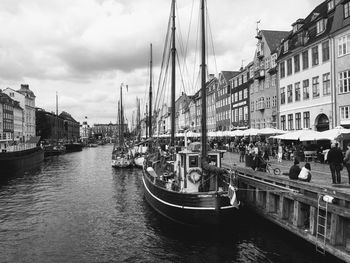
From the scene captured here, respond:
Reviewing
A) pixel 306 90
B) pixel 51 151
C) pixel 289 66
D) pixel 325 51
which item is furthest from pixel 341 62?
pixel 51 151

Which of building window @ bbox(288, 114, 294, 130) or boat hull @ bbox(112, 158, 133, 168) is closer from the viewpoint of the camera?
building window @ bbox(288, 114, 294, 130)

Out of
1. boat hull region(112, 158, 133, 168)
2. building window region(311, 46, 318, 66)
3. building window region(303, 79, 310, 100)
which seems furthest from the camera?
boat hull region(112, 158, 133, 168)

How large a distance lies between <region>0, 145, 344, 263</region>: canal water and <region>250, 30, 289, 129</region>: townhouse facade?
106 ft

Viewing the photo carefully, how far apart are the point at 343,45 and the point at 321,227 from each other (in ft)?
87.1

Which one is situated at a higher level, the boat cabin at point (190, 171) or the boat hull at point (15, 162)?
the boat cabin at point (190, 171)

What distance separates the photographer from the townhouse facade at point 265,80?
2114 inches

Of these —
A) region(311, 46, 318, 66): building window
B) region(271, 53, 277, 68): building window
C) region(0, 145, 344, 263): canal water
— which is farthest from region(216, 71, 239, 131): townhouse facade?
region(0, 145, 344, 263): canal water

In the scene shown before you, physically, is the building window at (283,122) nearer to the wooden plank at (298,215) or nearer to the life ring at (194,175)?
the life ring at (194,175)

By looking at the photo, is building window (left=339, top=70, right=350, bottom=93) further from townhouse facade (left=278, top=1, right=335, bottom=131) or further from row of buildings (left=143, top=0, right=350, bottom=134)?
townhouse facade (left=278, top=1, right=335, bottom=131)

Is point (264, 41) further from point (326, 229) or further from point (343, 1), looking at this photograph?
point (326, 229)

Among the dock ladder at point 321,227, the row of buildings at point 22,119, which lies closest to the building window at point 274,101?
the dock ladder at point 321,227

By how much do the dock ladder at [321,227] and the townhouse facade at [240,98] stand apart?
161 feet

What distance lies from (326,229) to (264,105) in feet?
145

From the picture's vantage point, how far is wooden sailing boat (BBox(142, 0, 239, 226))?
17.5 meters
